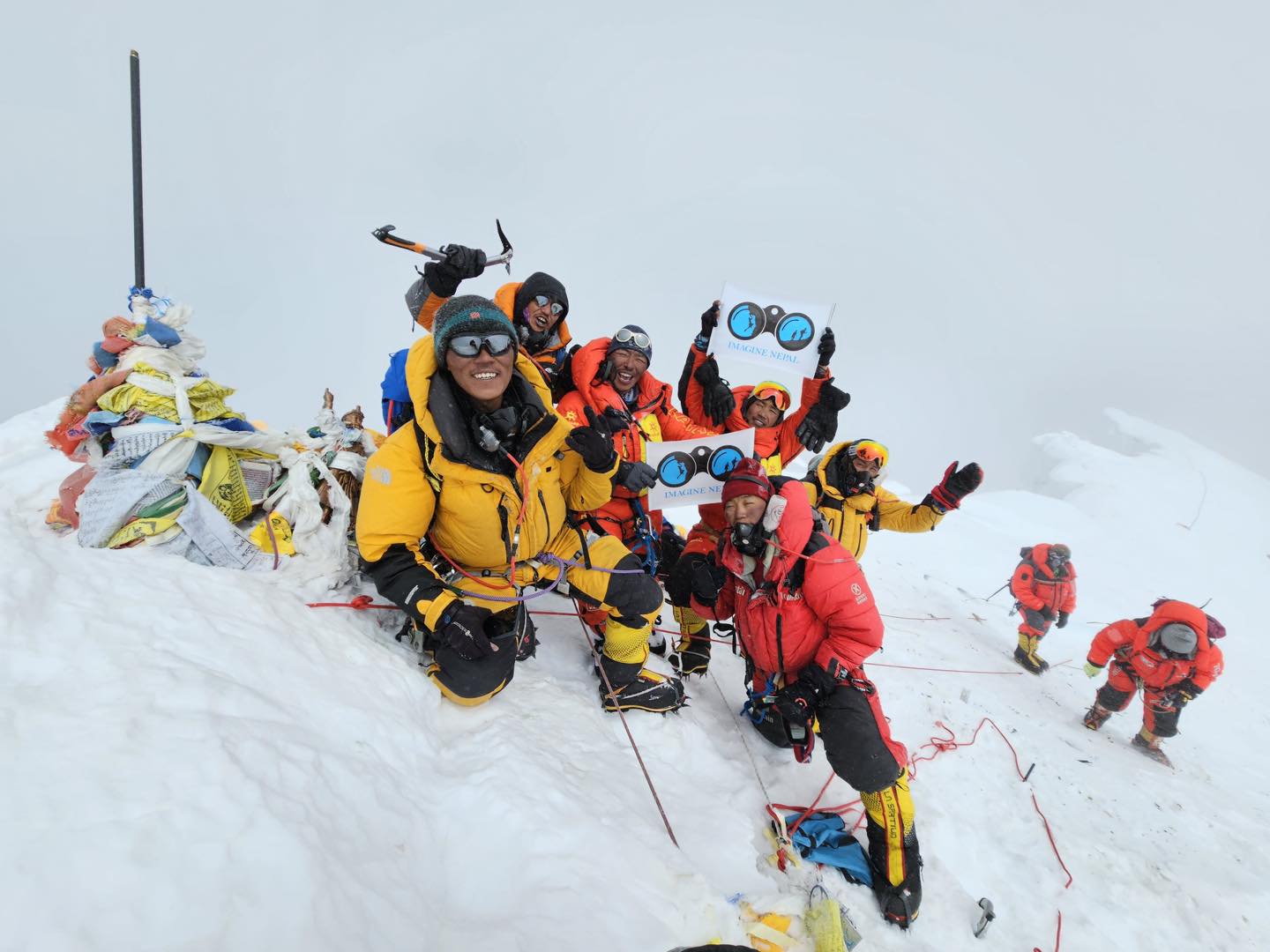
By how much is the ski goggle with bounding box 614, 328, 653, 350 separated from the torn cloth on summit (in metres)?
3.29

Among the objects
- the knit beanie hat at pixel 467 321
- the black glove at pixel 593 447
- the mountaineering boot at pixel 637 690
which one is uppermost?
the knit beanie hat at pixel 467 321

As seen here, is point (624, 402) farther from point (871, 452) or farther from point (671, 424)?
point (871, 452)

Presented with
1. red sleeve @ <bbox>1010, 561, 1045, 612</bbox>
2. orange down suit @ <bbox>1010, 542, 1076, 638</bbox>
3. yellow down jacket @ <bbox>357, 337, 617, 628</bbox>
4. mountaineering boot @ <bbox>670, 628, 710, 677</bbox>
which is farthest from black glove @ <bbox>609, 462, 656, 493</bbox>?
red sleeve @ <bbox>1010, 561, 1045, 612</bbox>

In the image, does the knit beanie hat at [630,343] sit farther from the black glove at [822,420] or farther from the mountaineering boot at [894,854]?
the mountaineering boot at [894,854]

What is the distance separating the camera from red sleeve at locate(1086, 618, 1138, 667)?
6.23 m

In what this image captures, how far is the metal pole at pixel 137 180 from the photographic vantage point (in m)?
4.51

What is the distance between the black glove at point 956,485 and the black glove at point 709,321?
96.2 inches

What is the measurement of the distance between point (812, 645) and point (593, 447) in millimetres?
1883

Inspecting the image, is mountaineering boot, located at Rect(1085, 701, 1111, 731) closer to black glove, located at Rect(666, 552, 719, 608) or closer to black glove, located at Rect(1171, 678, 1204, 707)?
black glove, located at Rect(1171, 678, 1204, 707)

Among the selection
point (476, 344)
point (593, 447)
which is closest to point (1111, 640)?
point (593, 447)

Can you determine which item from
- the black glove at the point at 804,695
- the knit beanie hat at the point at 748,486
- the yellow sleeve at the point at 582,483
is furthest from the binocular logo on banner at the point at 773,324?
the black glove at the point at 804,695

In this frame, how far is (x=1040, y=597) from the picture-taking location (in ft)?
26.6

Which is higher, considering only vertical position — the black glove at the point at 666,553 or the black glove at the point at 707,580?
the black glove at the point at 707,580

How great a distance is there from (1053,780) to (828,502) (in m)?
2.62
